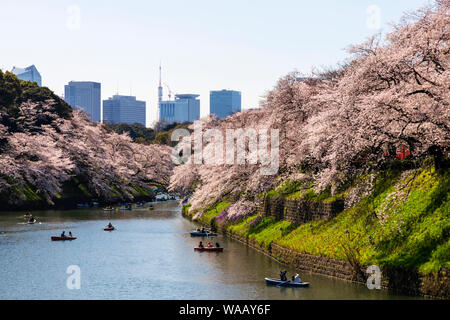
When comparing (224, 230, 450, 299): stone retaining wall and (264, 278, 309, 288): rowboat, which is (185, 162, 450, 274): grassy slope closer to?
(224, 230, 450, 299): stone retaining wall

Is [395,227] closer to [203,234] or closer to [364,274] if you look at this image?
[364,274]

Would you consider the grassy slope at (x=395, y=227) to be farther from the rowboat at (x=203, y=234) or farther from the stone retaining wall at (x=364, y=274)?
the rowboat at (x=203, y=234)

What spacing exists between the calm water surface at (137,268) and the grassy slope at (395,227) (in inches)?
76.5

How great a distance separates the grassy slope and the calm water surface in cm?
194

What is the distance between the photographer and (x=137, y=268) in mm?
39031

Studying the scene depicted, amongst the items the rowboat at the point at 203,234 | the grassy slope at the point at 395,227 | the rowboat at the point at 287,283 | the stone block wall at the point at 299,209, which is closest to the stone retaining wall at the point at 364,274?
the grassy slope at the point at 395,227

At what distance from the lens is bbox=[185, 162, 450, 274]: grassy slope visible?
93.1ft

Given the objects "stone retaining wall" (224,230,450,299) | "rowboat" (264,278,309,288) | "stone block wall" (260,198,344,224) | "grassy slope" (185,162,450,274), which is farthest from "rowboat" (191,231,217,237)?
"rowboat" (264,278,309,288)

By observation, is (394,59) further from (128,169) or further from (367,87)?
(128,169)

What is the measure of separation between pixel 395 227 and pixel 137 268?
1708 centimetres

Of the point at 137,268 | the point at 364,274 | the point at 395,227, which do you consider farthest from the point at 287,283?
the point at 137,268
